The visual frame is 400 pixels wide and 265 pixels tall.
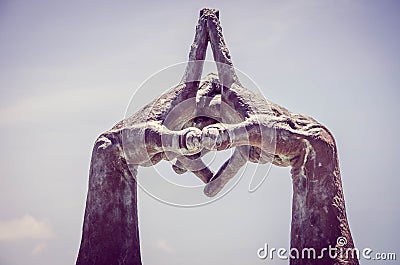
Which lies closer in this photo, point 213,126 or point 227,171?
point 213,126

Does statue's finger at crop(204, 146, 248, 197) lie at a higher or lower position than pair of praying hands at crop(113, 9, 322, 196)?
lower

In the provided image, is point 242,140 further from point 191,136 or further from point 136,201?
point 136,201

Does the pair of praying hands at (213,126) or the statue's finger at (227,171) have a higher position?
the pair of praying hands at (213,126)

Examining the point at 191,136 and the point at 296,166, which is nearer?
the point at 191,136

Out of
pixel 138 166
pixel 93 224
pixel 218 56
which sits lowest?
pixel 93 224

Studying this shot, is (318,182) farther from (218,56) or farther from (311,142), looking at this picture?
(218,56)

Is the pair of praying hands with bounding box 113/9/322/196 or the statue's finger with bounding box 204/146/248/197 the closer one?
the pair of praying hands with bounding box 113/9/322/196

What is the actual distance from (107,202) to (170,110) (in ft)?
13.6

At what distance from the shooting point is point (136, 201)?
3406 centimetres

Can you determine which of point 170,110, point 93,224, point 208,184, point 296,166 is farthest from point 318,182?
point 93,224

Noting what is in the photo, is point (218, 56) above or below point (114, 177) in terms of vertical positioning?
above

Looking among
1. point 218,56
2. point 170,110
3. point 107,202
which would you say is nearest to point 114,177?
point 107,202

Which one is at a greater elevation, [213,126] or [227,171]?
[213,126]

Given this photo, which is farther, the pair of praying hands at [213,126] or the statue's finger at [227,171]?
the statue's finger at [227,171]
